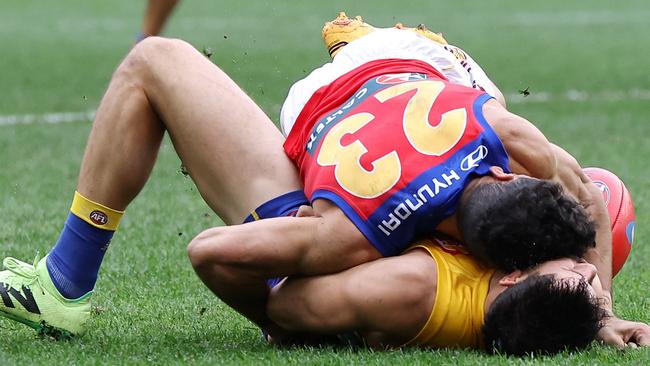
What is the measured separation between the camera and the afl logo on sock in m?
3.95

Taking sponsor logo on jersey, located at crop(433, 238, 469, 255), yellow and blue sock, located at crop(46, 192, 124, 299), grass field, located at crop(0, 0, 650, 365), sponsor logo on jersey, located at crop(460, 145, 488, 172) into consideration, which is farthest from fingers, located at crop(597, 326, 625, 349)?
yellow and blue sock, located at crop(46, 192, 124, 299)

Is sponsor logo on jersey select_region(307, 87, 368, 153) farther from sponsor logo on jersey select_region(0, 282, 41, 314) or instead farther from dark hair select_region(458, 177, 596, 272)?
sponsor logo on jersey select_region(0, 282, 41, 314)

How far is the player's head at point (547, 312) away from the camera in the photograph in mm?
3412

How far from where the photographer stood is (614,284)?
4844mm

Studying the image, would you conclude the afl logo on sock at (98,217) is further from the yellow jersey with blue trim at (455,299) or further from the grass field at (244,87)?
the yellow jersey with blue trim at (455,299)

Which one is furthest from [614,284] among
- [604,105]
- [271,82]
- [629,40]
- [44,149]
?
[629,40]

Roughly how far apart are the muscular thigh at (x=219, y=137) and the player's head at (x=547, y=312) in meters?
0.73

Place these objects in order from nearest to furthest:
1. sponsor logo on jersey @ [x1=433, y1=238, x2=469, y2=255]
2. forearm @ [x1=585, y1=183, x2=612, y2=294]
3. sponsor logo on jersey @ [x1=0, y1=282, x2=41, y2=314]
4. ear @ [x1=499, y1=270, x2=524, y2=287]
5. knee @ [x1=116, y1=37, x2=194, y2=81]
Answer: ear @ [x1=499, y1=270, x2=524, y2=287], sponsor logo on jersey @ [x1=433, y1=238, x2=469, y2=255], forearm @ [x1=585, y1=183, x2=612, y2=294], sponsor logo on jersey @ [x1=0, y1=282, x2=41, y2=314], knee @ [x1=116, y1=37, x2=194, y2=81]

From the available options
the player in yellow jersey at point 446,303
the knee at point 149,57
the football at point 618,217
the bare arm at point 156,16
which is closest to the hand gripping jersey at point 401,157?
the player in yellow jersey at point 446,303

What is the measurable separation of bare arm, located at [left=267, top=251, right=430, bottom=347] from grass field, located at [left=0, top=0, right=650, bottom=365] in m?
0.08

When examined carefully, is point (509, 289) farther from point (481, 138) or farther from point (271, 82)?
point (271, 82)

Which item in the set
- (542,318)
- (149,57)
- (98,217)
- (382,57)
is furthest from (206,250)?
(382,57)

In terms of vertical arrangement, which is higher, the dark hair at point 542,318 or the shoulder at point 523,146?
the shoulder at point 523,146

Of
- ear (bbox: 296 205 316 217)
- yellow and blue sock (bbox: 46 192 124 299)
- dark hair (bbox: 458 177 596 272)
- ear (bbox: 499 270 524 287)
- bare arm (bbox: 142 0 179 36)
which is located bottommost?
bare arm (bbox: 142 0 179 36)
